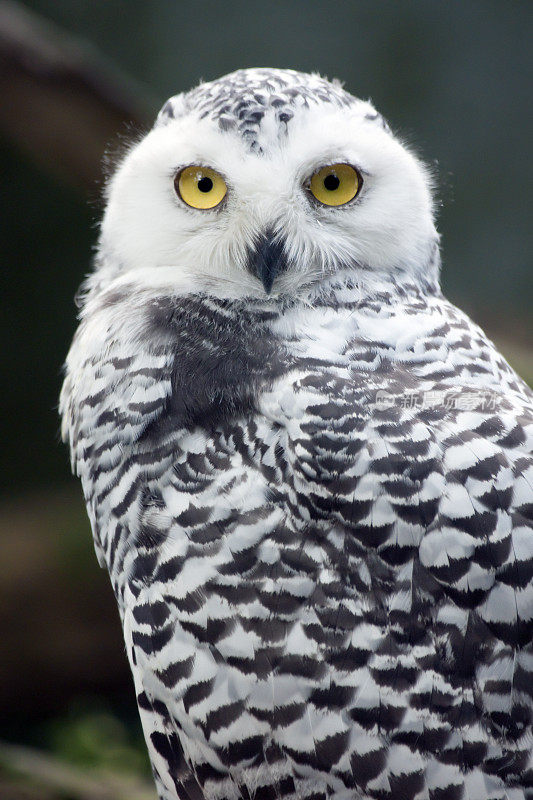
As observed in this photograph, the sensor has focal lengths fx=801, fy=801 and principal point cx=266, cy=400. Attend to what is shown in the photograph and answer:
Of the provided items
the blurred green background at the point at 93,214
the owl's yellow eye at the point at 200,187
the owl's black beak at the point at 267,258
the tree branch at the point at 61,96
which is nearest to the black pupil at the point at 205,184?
the owl's yellow eye at the point at 200,187

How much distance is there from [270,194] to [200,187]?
140mm

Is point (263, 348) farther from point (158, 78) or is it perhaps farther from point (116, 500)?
point (158, 78)

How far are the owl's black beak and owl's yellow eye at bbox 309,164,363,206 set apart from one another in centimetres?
12

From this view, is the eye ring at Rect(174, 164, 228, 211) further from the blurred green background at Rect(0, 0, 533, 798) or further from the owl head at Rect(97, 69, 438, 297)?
the blurred green background at Rect(0, 0, 533, 798)

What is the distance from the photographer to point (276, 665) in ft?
4.09

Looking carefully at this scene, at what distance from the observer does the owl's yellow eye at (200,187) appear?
1.47m

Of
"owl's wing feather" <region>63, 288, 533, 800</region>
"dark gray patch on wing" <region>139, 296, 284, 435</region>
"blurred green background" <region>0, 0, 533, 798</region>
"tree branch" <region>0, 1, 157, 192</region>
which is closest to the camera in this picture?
"owl's wing feather" <region>63, 288, 533, 800</region>

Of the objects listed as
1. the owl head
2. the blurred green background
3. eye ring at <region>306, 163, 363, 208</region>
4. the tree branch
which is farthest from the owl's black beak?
the blurred green background

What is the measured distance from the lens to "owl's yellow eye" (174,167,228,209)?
147cm

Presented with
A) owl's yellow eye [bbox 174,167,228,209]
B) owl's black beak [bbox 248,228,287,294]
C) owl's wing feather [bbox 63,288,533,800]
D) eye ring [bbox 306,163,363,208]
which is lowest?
owl's wing feather [bbox 63,288,533,800]

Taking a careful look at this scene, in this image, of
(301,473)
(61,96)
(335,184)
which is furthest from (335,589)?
(61,96)

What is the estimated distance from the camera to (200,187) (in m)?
1.49

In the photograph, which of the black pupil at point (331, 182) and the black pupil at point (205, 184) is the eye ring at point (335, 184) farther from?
the black pupil at point (205, 184)

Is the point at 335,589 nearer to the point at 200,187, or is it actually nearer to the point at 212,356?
the point at 212,356
